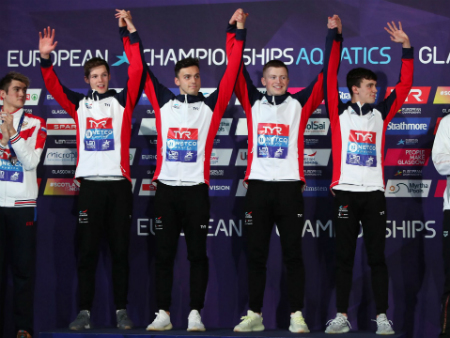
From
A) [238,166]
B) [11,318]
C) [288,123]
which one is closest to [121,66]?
[238,166]

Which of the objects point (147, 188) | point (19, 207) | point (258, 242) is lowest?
point (258, 242)

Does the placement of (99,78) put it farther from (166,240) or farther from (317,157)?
(317,157)

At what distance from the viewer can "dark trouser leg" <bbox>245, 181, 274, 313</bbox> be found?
4.00 metres

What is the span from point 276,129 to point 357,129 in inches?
23.6

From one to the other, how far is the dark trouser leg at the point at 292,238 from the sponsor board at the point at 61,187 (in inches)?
78.3

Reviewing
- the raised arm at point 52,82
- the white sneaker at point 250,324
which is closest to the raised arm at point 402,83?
the white sneaker at point 250,324

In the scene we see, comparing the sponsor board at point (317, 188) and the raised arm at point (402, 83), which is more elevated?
the raised arm at point (402, 83)

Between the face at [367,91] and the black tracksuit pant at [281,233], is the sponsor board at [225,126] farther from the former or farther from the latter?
the face at [367,91]

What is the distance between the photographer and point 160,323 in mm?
3963

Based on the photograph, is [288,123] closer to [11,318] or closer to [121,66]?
[121,66]

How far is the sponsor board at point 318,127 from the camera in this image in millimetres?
4766

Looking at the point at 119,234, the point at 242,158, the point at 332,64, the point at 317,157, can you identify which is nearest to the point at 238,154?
the point at 242,158

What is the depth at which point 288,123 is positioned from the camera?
4.16 meters

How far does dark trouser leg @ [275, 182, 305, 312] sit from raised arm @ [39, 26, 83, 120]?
178 cm
